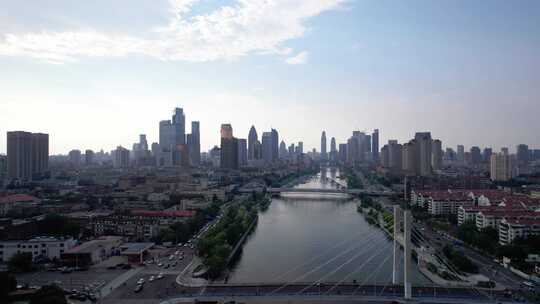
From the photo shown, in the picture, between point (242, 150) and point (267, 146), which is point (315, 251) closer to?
point (242, 150)

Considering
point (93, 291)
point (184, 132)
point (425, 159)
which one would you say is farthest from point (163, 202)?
point (184, 132)

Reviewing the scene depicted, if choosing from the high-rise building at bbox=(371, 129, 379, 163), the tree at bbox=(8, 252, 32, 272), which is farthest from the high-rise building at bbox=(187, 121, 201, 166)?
the tree at bbox=(8, 252, 32, 272)

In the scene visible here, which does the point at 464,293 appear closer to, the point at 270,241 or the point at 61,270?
the point at 270,241

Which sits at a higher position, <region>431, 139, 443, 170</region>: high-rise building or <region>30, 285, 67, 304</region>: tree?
<region>431, 139, 443, 170</region>: high-rise building

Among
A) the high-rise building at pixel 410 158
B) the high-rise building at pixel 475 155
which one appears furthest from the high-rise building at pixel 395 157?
the high-rise building at pixel 475 155

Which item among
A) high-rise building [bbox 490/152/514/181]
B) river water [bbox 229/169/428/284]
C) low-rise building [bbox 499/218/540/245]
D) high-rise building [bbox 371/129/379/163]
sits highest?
high-rise building [bbox 371/129/379/163]

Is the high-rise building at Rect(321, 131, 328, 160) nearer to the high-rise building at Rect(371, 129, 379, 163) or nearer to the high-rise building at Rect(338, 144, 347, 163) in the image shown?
the high-rise building at Rect(338, 144, 347, 163)
